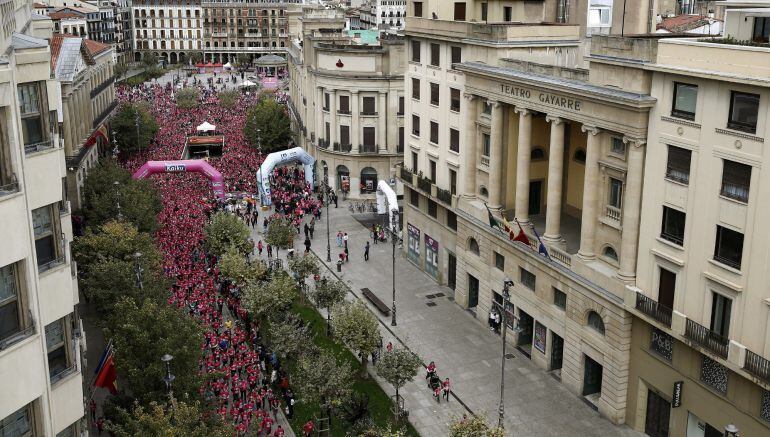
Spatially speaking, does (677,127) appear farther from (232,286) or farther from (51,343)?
(232,286)

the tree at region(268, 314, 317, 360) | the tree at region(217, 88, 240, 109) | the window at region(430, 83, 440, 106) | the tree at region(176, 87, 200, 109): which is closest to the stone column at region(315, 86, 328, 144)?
the window at region(430, 83, 440, 106)

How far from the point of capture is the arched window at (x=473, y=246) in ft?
161

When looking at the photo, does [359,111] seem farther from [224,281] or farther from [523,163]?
[523,163]

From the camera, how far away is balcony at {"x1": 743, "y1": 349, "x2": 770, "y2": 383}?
1094 inches

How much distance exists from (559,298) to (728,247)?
12332mm

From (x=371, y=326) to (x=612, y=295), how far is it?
12246mm

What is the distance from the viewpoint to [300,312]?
49.4 m

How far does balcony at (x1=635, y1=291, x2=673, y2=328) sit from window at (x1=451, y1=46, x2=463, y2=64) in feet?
70.7

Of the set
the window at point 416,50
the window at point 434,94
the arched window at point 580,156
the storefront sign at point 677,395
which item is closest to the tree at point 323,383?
the storefront sign at point 677,395

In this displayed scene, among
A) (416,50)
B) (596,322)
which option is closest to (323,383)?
(596,322)

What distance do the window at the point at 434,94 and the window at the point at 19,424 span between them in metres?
39.1

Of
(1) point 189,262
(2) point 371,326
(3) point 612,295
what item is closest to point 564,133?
(3) point 612,295

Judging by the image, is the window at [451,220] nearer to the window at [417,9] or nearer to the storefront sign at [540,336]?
the storefront sign at [540,336]

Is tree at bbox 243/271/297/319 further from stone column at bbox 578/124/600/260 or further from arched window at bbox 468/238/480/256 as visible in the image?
stone column at bbox 578/124/600/260
